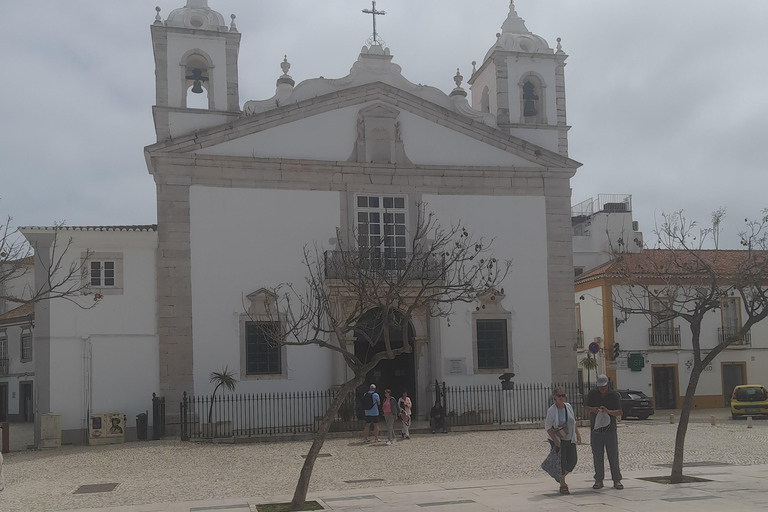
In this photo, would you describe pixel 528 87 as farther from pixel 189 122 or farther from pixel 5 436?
pixel 5 436

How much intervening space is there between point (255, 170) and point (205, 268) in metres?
2.95

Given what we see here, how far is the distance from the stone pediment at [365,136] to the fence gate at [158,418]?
6326mm

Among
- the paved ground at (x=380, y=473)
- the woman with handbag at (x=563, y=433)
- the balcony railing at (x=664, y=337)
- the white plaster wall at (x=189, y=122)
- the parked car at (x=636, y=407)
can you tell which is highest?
the white plaster wall at (x=189, y=122)

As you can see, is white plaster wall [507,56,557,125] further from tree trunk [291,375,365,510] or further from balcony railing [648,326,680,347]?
tree trunk [291,375,365,510]

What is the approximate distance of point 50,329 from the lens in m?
21.2

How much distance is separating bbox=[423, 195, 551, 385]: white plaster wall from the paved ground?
300 cm

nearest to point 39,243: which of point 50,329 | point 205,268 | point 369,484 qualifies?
point 50,329

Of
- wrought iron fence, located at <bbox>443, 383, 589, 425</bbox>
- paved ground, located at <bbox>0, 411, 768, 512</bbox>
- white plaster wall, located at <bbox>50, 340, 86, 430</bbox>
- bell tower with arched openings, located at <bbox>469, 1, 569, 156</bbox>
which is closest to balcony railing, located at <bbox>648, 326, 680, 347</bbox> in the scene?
wrought iron fence, located at <bbox>443, 383, 589, 425</bbox>

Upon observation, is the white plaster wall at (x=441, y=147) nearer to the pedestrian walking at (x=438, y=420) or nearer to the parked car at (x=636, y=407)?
the pedestrian walking at (x=438, y=420)

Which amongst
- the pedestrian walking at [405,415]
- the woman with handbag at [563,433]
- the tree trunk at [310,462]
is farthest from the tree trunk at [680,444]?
the pedestrian walking at [405,415]

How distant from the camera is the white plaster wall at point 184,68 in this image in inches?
937

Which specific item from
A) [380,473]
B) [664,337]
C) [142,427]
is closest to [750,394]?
[664,337]

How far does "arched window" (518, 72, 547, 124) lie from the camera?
26.4 m

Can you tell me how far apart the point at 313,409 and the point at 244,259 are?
4332mm
